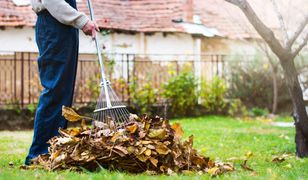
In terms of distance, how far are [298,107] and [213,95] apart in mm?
7743

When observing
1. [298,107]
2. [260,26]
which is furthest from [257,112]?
[260,26]

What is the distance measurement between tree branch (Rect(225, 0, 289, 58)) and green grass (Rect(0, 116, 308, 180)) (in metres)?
1.03

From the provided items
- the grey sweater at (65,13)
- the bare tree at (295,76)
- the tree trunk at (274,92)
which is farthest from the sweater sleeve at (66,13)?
the tree trunk at (274,92)

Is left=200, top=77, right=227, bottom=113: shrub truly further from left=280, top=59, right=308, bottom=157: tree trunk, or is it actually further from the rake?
the rake

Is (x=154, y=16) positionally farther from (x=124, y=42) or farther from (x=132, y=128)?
(x=132, y=128)

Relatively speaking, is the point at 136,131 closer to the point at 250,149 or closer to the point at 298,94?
the point at 298,94

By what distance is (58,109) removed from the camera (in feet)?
15.7

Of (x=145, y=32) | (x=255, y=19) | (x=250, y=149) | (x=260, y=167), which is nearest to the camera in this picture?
(x=260, y=167)

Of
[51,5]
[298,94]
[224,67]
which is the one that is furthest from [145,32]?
[51,5]

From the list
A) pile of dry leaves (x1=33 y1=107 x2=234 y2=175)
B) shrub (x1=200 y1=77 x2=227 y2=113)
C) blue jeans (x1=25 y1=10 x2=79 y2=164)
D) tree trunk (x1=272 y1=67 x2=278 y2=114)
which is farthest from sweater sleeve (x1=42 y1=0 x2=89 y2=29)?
tree trunk (x1=272 y1=67 x2=278 y2=114)

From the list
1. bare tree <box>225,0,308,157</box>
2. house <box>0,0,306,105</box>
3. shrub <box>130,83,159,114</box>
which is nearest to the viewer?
bare tree <box>225,0,308,157</box>

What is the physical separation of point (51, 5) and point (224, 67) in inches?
425

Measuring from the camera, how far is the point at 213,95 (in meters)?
13.6

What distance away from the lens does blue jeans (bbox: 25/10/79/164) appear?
4719mm
